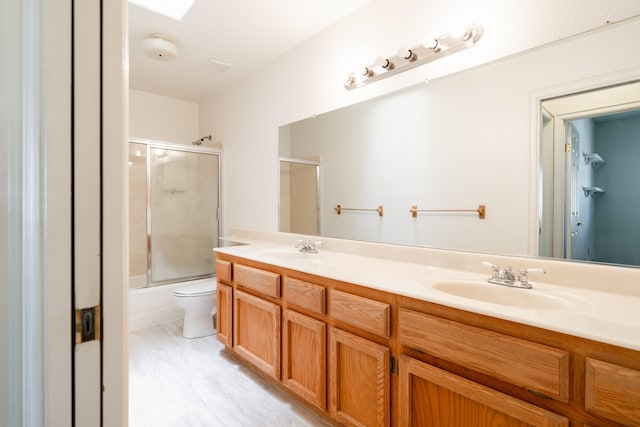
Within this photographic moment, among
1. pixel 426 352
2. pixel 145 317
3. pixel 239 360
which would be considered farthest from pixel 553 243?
pixel 145 317

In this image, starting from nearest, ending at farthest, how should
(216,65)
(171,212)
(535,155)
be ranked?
(535,155) → (216,65) → (171,212)

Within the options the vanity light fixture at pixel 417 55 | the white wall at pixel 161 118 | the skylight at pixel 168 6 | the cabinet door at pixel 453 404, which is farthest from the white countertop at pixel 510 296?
the white wall at pixel 161 118

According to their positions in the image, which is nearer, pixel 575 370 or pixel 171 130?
pixel 575 370

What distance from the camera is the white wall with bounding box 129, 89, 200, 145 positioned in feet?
11.4

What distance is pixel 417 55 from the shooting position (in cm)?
173

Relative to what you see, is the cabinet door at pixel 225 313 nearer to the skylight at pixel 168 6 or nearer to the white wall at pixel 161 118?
the skylight at pixel 168 6

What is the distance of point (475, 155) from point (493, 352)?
0.96 metres

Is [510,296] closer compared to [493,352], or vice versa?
[493,352]

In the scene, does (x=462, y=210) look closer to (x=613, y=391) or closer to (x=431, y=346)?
(x=431, y=346)

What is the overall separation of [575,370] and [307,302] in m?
1.07

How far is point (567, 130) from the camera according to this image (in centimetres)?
131

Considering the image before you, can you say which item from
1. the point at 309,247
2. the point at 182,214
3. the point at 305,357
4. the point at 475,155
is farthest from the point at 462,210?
the point at 182,214

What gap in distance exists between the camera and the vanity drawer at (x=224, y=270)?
2.20 m

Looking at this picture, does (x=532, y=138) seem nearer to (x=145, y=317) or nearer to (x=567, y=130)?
(x=567, y=130)
